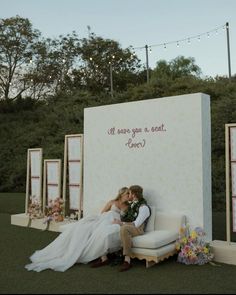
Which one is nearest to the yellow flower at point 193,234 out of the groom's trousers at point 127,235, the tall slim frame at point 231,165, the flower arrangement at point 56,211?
the tall slim frame at point 231,165

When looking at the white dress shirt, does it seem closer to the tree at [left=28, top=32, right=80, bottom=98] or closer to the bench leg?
the bench leg

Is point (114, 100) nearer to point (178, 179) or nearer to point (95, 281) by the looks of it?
point (178, 179)

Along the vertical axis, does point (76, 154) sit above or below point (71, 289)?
above

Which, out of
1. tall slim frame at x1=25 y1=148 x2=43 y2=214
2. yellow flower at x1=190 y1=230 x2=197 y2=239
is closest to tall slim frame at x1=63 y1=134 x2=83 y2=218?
tall slim frame at x1=25 y1=148 x2=43 y2=214

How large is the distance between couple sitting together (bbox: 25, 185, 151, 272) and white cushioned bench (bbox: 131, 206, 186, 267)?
0.14 metres

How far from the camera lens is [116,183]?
24.4ft

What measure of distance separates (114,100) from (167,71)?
12.7 m

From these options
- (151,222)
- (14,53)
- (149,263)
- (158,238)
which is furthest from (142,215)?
(14,53)

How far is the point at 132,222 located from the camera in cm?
617

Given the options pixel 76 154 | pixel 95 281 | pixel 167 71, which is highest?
pixel 167 71

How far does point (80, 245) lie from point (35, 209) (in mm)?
3402

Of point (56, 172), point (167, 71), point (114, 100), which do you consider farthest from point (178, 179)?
point (167, 71)

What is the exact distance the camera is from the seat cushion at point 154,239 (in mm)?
5641

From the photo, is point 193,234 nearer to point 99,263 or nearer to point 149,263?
point 149,263
